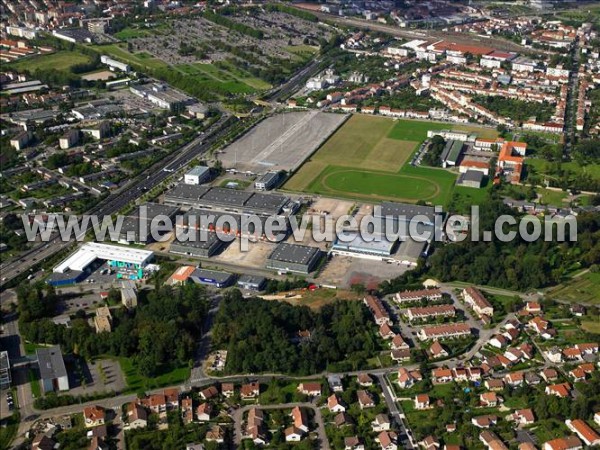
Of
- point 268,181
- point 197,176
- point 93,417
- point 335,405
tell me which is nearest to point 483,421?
point 335,405

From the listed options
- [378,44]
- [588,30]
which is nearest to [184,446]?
[378,44]

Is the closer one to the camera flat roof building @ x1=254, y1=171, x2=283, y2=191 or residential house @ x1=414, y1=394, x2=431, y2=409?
residential house @ x1=414, y1=394, x2=431, y2=409

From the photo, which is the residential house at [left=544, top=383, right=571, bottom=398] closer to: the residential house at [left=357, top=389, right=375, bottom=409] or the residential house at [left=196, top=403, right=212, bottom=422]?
the residential house at [left=357, top=389, right=375, bottom=409]

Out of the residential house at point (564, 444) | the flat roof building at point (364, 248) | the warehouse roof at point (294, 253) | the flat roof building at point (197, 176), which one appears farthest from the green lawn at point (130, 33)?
the residential house at point (564, 444)

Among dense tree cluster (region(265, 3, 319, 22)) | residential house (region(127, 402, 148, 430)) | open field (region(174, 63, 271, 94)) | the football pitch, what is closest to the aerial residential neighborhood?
residential house (region(127, 402, 148, 430))

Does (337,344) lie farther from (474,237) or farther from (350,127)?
(350,127)

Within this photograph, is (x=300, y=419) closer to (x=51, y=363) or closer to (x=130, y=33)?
(x=51, y=363)

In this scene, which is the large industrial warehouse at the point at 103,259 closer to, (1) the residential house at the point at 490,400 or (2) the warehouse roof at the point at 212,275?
(2) the warehouse roof at the point at 212,275
